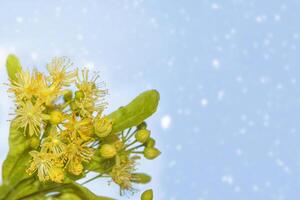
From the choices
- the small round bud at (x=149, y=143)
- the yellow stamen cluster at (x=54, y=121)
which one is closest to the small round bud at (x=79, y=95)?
the yellow stamen cluster at (x=54, y=121)

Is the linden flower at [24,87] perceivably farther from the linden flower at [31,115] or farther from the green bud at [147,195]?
the green bud at [147,195]

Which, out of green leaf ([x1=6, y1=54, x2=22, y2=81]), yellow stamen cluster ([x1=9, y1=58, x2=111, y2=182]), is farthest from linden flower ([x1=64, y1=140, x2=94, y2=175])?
green leaf ([x1=6, y1=54, x2=22, y2=81])

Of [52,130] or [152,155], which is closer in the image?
[52,130]

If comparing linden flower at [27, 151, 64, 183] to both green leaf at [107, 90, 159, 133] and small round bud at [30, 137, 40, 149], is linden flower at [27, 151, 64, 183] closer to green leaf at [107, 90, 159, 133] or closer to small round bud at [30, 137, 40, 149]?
small round bud at [30, 137, 40, 149]

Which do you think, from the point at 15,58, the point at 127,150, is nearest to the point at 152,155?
the point at 127,150

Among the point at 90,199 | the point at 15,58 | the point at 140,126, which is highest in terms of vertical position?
the point at 15,58

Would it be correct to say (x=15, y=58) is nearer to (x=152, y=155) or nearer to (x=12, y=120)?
(x=12, y=120)

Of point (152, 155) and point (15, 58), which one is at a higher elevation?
point (15, 58)
